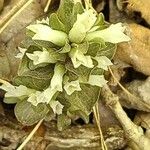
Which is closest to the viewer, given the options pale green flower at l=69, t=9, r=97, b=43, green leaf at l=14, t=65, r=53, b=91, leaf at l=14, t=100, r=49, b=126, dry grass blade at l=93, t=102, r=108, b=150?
pale green flower at l=69, t=9, r=97, b=43

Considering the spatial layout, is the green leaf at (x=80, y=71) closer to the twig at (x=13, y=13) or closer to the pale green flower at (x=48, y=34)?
the pale green flower at (x=48, y=34)

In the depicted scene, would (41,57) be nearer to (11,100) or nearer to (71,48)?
(71,48)

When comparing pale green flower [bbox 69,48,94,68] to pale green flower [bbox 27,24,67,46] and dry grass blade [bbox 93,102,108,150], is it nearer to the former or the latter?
pale green flower [bbox 27,24,67,46]

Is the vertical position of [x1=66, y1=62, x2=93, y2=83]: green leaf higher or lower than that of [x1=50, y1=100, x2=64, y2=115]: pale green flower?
higher

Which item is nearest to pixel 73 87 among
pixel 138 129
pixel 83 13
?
pixel 83 13

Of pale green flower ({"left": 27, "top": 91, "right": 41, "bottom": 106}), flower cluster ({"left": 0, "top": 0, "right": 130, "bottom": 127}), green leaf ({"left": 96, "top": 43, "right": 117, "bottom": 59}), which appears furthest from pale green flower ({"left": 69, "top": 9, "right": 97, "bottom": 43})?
pale green flower ({"left": 27, "top": 91, "right": 41, "bottom": 106})

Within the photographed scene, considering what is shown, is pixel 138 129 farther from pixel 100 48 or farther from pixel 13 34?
pixel 13 34
